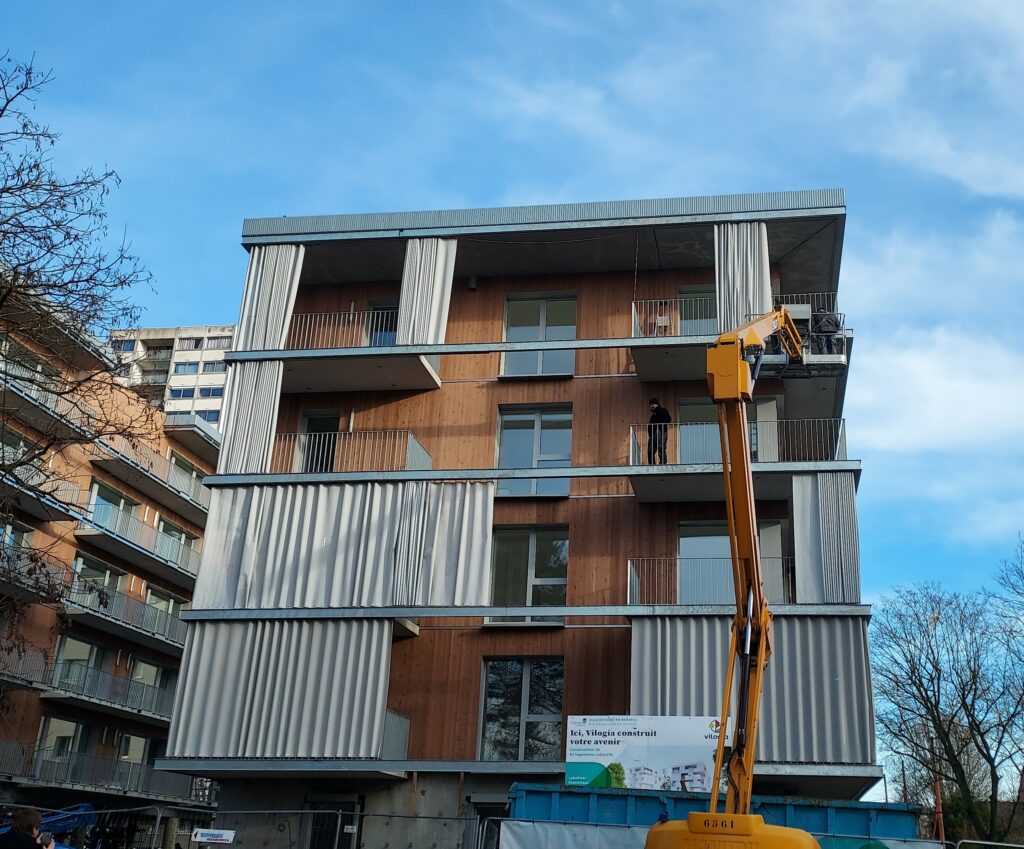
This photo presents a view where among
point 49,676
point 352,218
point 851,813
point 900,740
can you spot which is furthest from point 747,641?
point 900,740

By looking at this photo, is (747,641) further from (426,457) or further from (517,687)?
(426,457)

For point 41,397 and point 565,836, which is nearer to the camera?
point 565,836

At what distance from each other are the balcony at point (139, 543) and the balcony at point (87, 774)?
7.06 m

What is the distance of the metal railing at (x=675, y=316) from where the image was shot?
27.6 metres

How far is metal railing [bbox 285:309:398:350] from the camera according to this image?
2905 cm

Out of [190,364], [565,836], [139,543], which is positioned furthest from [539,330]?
[190,364]

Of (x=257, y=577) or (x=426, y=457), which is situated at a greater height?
(x=426, y=457)

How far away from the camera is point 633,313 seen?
2753cm

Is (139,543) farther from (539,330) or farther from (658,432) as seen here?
(658,432)

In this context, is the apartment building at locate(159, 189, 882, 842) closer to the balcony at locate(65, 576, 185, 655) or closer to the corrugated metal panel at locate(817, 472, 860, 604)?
the corrugated metal panel at locate(817, 472, 860, 604)

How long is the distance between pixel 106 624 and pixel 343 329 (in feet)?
56.6

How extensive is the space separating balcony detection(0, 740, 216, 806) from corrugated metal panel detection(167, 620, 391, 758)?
12.0 meters

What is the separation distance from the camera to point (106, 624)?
131 ft

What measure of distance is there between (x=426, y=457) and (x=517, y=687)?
576 centimetres
